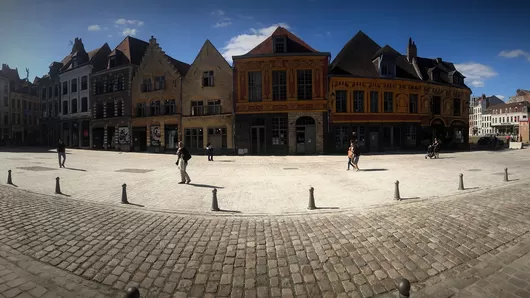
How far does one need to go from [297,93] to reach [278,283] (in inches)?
944

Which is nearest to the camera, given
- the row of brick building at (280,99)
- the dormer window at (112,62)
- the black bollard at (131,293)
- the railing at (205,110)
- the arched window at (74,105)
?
the black bollard at (131,293)

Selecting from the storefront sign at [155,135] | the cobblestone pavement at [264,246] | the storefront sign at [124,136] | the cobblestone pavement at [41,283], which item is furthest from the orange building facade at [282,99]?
the cobblestone pavement at [41,283]

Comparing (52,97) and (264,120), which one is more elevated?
(52,97)

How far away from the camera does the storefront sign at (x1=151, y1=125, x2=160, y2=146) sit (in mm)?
31172

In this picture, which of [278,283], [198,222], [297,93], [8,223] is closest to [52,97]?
[297,93]

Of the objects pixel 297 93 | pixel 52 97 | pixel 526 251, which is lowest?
pixel 526 251

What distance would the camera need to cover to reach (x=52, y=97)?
4447 centimetres

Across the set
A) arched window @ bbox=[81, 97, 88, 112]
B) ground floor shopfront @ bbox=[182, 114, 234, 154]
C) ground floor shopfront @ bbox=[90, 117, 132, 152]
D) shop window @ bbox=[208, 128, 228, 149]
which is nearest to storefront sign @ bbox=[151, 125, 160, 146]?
ground floor shopfront @ bbox=[90, 117, 132, 152]

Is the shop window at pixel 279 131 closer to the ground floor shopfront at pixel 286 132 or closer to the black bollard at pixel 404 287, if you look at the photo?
the ground floor shopfront at pixel 286 132

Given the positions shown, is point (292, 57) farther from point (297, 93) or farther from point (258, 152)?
point (258, 152)

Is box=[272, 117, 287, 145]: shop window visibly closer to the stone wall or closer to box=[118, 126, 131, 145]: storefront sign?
the stone wall

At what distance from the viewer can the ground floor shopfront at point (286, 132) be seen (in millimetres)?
25469

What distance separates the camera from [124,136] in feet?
111

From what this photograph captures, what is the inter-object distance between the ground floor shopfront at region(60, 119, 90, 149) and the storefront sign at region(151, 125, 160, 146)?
603 inches
